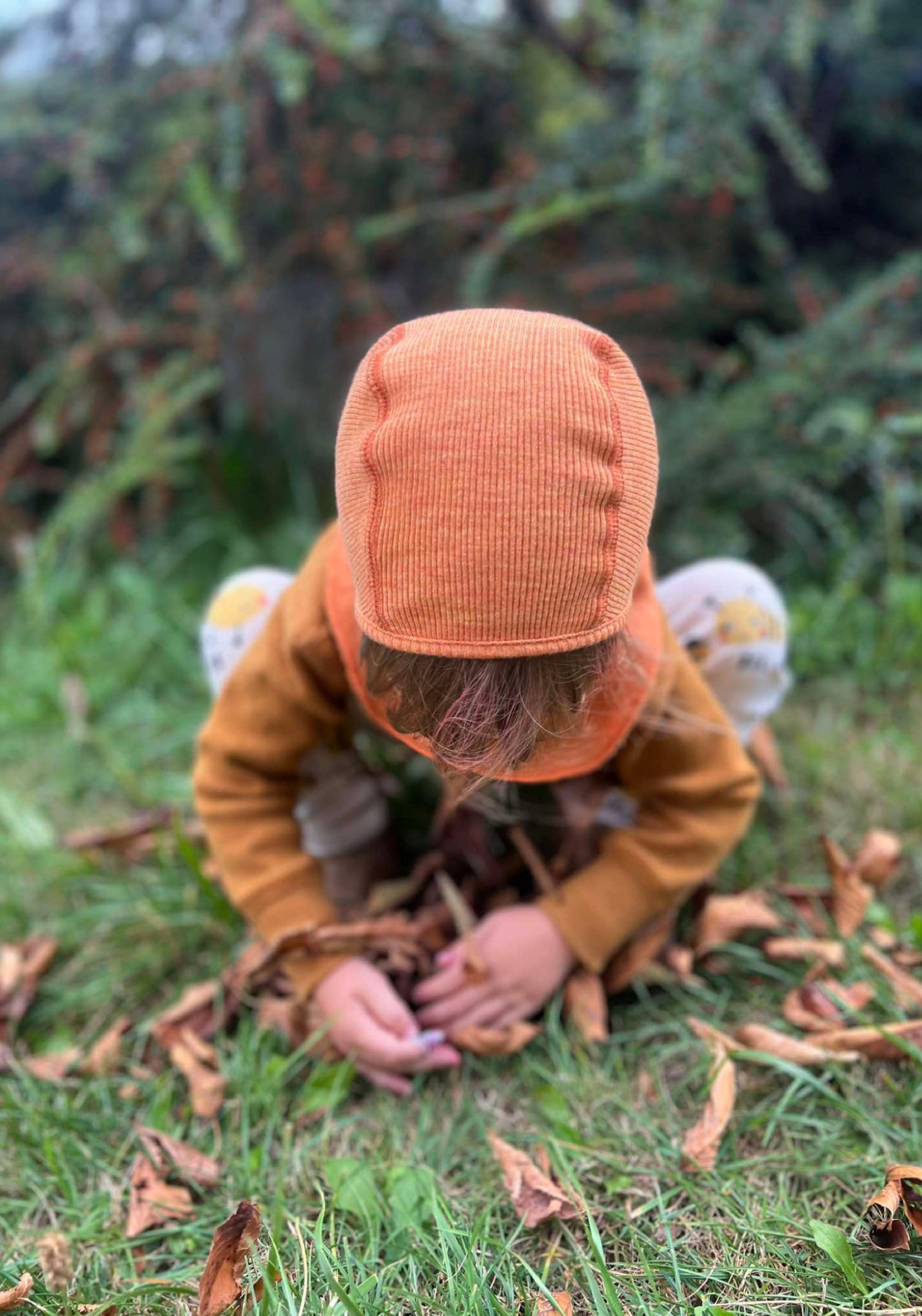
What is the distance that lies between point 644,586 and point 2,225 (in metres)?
2.48

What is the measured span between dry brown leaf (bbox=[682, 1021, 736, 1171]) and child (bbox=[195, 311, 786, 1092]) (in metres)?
0.22

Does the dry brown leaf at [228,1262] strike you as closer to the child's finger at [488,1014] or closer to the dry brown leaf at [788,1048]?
the child's finger at [488,1014]

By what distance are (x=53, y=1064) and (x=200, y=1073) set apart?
0.79ft

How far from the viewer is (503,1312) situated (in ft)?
3.43

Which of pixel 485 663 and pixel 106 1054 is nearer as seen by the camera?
pixel 485 663

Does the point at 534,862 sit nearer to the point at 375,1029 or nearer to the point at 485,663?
the point at 375,1029

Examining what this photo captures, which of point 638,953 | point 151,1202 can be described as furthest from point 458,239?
point 151,1202

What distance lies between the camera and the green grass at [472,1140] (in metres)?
1.10

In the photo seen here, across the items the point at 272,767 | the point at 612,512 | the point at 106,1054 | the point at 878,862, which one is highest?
the point at 612,512

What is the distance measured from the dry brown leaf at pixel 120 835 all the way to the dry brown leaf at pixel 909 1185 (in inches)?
51.3

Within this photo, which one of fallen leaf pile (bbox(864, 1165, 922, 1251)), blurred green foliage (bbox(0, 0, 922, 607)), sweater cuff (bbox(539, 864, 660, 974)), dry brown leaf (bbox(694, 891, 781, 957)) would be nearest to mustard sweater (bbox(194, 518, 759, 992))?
sweater cuff (bbox(539, 864, 660, 974))

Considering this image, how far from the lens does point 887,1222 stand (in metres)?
1.09

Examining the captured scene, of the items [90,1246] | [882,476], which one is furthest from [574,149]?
[90,1246]

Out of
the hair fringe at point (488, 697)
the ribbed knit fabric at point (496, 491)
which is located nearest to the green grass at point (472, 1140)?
the hair fringe at point (488, 697)
